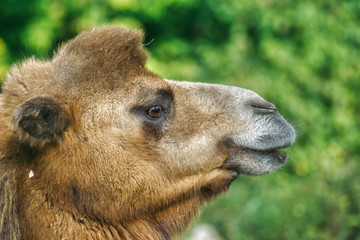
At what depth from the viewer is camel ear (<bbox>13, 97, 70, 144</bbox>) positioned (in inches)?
145

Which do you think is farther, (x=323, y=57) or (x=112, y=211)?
(x=323, y=57)

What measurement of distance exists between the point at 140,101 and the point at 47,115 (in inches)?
26.4

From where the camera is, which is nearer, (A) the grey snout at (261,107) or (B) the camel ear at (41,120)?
(B) the camel ear at (41,120)

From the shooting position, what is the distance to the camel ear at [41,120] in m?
3.68

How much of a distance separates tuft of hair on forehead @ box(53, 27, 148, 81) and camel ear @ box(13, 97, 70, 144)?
1.26 feet

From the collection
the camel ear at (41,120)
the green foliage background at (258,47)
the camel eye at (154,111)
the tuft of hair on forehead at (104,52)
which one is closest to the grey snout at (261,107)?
the camel eye at (154,111)

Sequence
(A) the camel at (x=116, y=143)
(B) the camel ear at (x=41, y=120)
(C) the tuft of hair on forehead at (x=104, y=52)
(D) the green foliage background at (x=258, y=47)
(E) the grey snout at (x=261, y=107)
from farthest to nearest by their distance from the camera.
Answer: (D) the green foliage background at (x=258, y=47) → (E) the grey snout at (x=261, y=107) → (C) the tuft of hair on forehead at (x=104, y=52) → (A) the camel at (x=116, y=143) → (B) the camel ear at (x=41, y=120)

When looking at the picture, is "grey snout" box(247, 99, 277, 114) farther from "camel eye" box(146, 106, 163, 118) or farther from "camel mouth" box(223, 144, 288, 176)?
"camel eye" box(146, 106, 163, 118)

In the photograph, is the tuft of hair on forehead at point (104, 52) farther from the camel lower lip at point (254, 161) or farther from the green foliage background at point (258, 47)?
the green foliage background at point (258, 47)

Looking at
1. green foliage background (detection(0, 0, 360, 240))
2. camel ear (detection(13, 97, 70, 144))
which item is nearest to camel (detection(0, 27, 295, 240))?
camel ear (detection(13, 97, 70, 144))

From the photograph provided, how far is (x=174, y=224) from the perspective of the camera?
14.3 ft

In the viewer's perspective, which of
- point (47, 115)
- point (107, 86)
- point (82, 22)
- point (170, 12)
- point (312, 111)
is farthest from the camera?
point (170, 12)

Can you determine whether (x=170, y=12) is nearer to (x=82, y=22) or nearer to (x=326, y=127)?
(x=82, y=22)

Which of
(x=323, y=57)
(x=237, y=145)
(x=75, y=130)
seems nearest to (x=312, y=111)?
(x=323, y=57)
